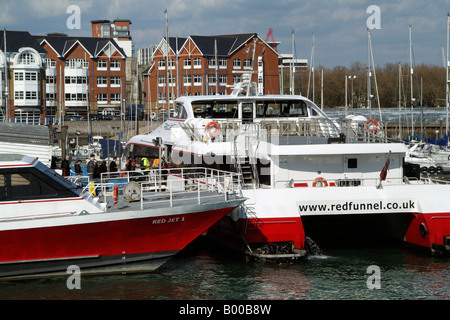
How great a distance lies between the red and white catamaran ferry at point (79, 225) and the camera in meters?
15.3

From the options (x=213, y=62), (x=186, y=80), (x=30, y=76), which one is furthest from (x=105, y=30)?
(x=213, y=62)

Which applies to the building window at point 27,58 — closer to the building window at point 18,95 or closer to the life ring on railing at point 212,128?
the building window at point 18,95

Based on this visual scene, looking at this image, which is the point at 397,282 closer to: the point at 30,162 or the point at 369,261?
the point at 369,261

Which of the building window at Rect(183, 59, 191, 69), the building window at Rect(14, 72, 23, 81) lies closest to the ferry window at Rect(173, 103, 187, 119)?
the building window at Rect(183, 59, 191, 69)

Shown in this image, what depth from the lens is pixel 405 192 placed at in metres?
18.3

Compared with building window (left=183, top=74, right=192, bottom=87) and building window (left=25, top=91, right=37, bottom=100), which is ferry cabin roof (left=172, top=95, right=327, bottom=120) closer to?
building window (left=183, top=74, right=192, bottom=87)

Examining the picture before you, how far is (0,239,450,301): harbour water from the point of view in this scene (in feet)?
49.4

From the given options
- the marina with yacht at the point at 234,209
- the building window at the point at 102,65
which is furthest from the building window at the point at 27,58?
the marina with yacht at the point at 234,209

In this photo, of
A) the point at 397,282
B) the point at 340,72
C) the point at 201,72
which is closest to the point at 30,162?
the point at 397,282

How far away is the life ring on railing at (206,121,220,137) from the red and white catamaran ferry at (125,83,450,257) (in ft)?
0.11

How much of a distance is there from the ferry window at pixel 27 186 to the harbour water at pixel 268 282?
87.8 inches

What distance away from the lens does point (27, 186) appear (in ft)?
51.1

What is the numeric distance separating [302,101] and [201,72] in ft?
200
